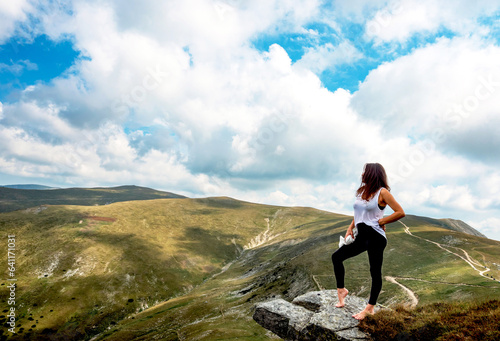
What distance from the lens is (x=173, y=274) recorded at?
4375 inches

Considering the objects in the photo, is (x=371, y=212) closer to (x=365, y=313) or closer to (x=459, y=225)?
(x=365, y=313)

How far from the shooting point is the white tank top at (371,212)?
31.2 feet

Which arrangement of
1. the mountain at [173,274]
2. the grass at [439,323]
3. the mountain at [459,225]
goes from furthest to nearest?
the mountain at [459,225], the mountain at [173,274], the grass at [439,323]

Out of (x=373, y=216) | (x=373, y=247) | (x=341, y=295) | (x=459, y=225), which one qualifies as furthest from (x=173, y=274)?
(x=459, y=225)

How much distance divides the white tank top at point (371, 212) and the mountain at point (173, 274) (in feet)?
122

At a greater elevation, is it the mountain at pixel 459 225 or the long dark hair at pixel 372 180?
the long dark hair at pixel 372 180

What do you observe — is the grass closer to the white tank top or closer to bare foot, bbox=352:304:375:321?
bare foot, bbox=352:304:375:321

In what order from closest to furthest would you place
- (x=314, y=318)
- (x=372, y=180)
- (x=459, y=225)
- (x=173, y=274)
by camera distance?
(x=372, y=180) < (x=314, y=318) < (x=173, y=274) < (x=459, y=225)

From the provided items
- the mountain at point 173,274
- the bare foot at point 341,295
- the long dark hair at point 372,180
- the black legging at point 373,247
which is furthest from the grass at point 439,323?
the mountain at point 173,274

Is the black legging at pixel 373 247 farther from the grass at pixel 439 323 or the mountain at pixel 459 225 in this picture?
the mountain at pixel 459 225

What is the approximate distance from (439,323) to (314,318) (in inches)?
192

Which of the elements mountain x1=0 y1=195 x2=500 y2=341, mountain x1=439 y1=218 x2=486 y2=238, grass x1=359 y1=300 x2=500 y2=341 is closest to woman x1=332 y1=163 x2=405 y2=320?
grass x1=359 y1=300 x2=500 y2=341

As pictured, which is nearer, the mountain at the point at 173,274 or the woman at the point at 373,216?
the woman at the point at 373,216

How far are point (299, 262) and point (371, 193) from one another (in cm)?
7124
